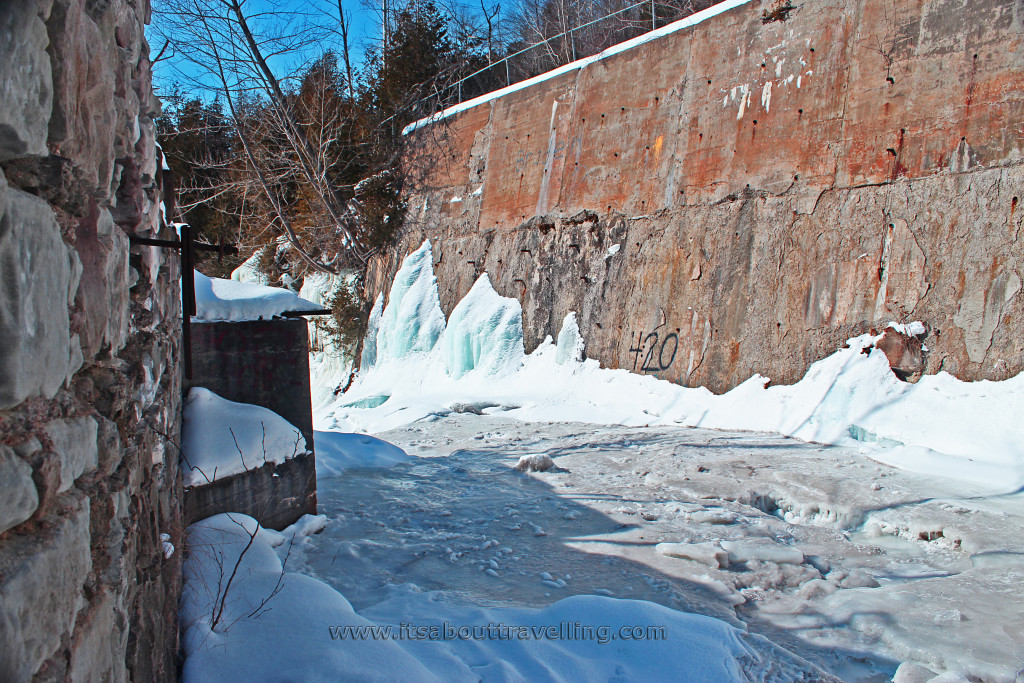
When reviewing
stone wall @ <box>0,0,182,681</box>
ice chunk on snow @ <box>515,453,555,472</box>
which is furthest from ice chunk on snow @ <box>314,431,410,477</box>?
stone wall @ <box>0,0,182,681</box>

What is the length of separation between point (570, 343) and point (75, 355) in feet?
29.4

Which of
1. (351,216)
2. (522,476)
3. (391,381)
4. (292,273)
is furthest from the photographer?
(292,273)

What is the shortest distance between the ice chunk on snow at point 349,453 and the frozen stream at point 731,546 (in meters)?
0.14

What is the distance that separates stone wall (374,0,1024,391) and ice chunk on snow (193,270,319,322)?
18.4ft

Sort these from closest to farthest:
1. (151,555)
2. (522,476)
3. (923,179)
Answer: (151,555)
(522,476)
(923,179)

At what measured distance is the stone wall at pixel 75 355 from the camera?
3.02 ft

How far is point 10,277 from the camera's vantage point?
0.91 m

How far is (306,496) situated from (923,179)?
6.43 metres

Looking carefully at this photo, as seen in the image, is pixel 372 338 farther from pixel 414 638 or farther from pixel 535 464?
pixel 414 638

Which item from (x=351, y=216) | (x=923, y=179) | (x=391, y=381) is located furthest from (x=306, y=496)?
(x=351, y=216)

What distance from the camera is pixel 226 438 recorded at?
11.5 feet

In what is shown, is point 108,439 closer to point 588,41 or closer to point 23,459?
point 23,459

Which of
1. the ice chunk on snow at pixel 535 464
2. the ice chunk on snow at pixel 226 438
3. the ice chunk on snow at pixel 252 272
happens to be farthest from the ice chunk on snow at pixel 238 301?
the ice chunk on snow at pixel 252 272

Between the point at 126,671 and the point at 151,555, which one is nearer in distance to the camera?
the point at 126,671
